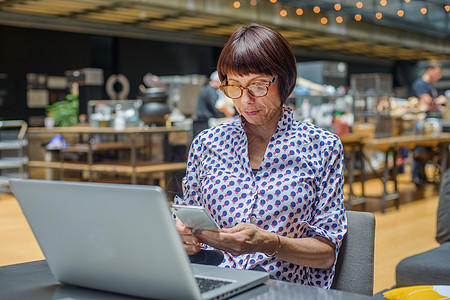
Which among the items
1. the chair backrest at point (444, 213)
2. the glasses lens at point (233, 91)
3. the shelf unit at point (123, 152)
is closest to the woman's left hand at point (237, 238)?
the glasses lens at point (233, 91)

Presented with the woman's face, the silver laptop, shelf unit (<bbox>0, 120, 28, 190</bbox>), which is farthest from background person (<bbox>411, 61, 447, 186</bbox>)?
the silver laptop

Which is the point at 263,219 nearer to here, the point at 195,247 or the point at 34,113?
the point at 195,247

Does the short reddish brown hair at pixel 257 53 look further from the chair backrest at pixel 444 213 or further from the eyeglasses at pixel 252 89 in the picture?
the chair backrest at pixel 444 213

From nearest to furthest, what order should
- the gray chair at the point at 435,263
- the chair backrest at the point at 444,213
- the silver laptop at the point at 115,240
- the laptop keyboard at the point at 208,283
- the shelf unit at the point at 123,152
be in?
the silver laptop at the point at 115,240 → the laptop keyboard at the point at 208,283 → the gray chair at the point at 435,263 → the chair backrest at the point at 444,213 → the shelf unit at the point at 123,152

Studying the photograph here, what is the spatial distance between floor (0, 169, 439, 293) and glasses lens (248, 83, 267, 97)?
7.78ft

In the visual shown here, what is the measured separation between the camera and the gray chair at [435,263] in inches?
97.5

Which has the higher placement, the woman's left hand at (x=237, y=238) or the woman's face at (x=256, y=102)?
the woman's face at (x=256, y=102)

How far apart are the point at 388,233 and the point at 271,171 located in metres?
4.25

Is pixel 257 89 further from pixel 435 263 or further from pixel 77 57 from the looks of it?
pixel 77 57

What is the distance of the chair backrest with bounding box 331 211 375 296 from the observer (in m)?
1.45

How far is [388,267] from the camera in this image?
4152mm

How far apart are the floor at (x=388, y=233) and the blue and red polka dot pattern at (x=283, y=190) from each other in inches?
89.1

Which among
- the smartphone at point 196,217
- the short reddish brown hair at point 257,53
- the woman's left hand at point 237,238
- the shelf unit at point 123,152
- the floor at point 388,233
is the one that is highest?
the short reddish brown hair at point 257,53

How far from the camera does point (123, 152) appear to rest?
727cm
